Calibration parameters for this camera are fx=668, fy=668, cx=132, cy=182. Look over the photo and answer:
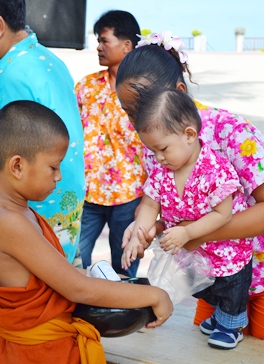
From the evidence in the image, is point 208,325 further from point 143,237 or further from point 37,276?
point 37,276

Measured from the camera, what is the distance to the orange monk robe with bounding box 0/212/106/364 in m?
2.09

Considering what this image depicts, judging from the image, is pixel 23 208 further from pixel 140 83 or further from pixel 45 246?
pixel 140 83

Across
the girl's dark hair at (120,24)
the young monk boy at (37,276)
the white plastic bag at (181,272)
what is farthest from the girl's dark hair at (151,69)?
the girl's dark hair at (120,24)

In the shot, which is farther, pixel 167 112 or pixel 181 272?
pixel 181 272

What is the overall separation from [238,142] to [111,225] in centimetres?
181

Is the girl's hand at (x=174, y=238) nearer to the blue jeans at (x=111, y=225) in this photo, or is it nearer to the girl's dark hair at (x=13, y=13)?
the girl's dark hair at (x=13, y=13)

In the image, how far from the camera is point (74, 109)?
122 inches

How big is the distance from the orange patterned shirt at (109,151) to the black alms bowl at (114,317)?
1.96 meters

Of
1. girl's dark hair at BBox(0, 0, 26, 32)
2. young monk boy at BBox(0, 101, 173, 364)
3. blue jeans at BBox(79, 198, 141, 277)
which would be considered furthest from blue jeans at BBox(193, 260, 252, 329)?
blue jeans at BBox(79, 198, 141, 277)

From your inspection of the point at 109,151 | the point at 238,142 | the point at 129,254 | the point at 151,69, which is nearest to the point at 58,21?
the point at 109,151

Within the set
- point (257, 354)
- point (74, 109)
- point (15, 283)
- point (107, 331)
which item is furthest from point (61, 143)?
point (257, 354)

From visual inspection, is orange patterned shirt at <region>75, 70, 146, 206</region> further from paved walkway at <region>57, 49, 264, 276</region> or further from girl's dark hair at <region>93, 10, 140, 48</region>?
paved walkway at <region>57, 49, 264, 276</region>

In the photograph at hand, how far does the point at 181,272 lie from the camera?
266 centimetres

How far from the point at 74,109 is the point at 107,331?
1.19 metres
